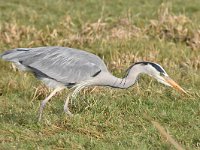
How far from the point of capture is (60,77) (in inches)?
262

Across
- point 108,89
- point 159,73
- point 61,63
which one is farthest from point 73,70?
point 108,89

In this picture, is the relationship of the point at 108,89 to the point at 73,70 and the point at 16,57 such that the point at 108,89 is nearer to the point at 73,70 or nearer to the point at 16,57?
the point at 73,70

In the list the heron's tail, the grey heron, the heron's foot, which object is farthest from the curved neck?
the heron's tail

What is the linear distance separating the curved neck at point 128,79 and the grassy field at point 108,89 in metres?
0.25

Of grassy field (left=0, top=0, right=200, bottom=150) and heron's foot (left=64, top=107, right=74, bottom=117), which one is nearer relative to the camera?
grassy field (left=0, top=0, right=200, bottom=150)

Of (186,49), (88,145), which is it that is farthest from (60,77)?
(186,49)

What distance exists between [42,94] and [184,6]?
6476mm

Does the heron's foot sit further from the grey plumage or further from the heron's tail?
the heron's tail

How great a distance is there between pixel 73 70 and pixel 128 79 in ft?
1.96

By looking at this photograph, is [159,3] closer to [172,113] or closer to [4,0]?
[4,0]

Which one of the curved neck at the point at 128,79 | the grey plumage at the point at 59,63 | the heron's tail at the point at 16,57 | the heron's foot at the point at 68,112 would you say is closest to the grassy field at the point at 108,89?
the heron's foot at the point at 68,112

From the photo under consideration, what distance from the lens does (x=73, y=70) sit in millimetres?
6703

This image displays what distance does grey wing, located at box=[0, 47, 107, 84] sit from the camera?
6.64m

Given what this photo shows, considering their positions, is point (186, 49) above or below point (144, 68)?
below
